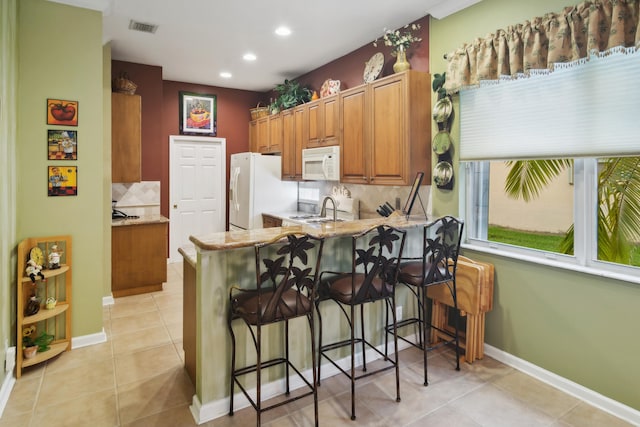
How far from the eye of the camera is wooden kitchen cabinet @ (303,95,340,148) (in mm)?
4133

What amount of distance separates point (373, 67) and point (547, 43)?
1759mm

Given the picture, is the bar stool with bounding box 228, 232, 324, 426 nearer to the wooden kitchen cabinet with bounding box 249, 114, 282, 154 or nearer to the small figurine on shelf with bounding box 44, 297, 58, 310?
the small figurine on shelf with bounding box 44, 297, 58, 310

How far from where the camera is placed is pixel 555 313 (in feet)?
8.43

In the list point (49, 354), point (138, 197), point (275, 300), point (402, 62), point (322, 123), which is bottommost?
point (49, 354)

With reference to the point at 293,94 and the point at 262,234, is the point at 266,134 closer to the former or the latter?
the point at 293,94

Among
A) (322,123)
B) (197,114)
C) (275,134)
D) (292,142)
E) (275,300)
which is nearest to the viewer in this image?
(275,300)

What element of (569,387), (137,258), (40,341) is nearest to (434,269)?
(569,387)

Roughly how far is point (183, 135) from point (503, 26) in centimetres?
463

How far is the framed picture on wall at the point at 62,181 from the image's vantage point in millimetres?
2955

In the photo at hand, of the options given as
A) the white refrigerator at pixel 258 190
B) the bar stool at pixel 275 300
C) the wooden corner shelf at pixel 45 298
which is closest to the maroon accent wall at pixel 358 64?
the white refrigerator at pixel 258 190

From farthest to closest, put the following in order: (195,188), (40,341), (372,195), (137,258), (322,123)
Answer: (195,188)
(137,258)
(322,123)
(372,195)
(40,341)

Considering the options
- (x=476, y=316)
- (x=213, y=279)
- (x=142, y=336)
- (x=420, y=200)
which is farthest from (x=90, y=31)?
(x=476, y=316)

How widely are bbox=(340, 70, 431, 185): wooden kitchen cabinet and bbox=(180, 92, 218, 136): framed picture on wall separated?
292 cm

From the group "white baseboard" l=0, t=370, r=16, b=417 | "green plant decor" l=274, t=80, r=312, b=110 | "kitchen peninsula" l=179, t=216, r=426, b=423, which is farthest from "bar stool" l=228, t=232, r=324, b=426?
"green plant decor" l=274, t=80, r=312, b=110
